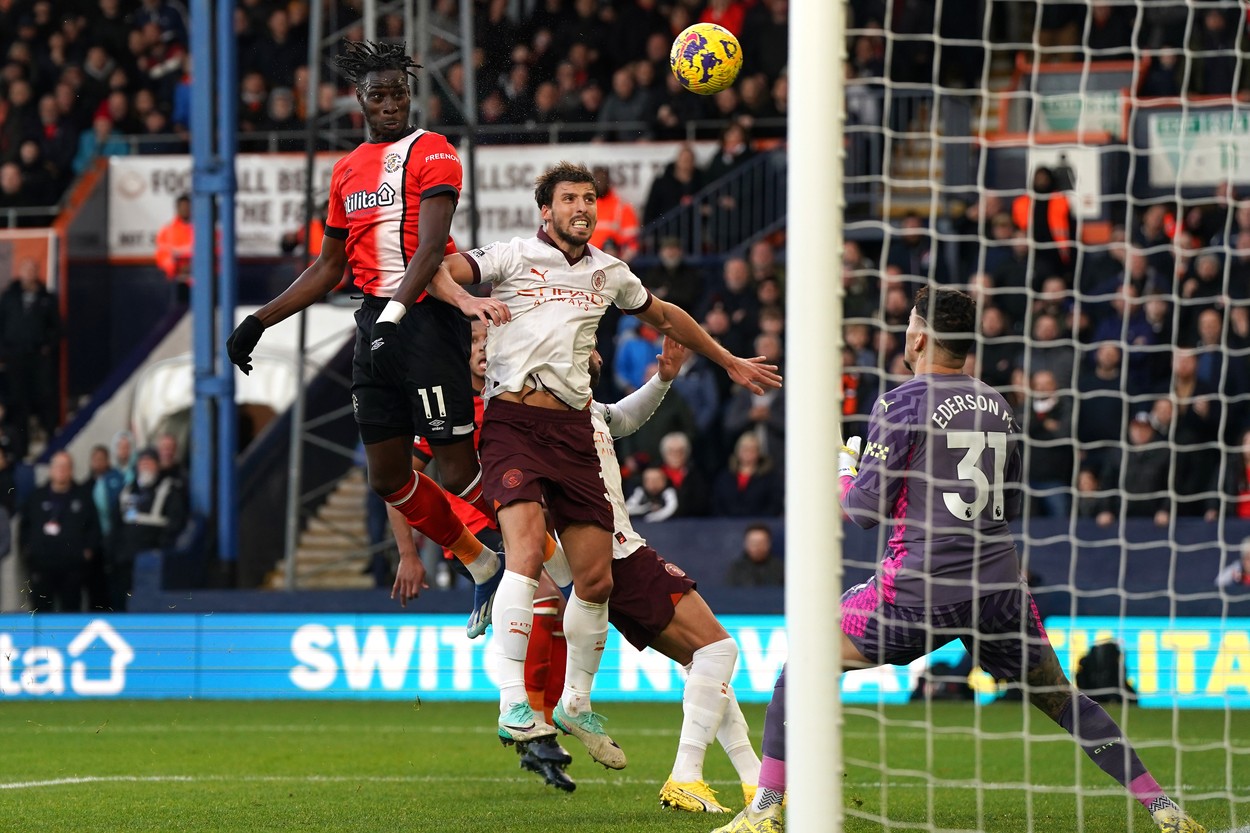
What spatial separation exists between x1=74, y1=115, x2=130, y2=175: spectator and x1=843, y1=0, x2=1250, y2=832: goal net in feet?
28.4

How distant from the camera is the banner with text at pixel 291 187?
18391 mm

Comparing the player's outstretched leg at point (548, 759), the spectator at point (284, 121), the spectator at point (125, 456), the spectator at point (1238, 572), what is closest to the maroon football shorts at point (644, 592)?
the player's outstretched leg at point (548, 759)

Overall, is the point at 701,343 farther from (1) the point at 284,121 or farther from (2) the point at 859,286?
(1) the point at 284,121

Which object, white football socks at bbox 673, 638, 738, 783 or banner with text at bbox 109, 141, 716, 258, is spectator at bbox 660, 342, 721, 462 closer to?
banner with text at bbox 109, 141, 716, 258

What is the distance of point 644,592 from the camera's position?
22.7ft

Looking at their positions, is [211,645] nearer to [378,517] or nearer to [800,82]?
[378,517]

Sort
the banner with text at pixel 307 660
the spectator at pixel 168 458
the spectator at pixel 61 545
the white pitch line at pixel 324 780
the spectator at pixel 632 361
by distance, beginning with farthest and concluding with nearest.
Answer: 1. the spectator at pixel 168 458
2. the spectator at pixel 632 361
3. the spectator at pixel 61 545
4. the banner with text at pixel 307 660
5. the white pitch line at pixel 324 780

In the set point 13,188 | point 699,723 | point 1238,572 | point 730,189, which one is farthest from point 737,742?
point 13,188

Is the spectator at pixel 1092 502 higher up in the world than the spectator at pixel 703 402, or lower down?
lower down

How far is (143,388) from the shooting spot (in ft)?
63.1

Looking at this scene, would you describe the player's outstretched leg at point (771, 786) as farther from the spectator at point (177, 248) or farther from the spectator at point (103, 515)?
the spectator at point (177, 248)

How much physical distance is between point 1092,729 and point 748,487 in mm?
9349

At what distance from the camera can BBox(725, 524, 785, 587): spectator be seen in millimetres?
14195

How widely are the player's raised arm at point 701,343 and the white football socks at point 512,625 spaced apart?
1246 millimetres
